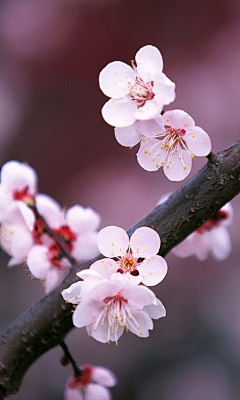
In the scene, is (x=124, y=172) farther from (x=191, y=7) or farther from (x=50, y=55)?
(x=191, y=7)

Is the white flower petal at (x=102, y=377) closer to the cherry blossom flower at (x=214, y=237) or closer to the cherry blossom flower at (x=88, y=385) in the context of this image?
the cherry blossom flower at (x=88, y=385)

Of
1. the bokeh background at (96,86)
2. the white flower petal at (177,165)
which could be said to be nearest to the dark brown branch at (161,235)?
the white flower petal at (177,165)

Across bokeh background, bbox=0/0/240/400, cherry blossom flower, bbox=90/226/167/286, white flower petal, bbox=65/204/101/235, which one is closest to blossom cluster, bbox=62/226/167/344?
cherry blossom flower, bbox=90/226/167/286

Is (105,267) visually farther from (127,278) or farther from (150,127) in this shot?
(150,127)

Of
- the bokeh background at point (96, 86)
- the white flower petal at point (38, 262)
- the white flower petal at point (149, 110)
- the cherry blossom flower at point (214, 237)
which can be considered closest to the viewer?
the white flower petal at point (149, 110)

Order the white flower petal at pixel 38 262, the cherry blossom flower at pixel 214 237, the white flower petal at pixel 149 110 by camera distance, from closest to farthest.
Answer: the white flower petal at pixel 149 110 → the white flower petal at pixel 38 262 → the cherry blossom flower at pixel 214 237

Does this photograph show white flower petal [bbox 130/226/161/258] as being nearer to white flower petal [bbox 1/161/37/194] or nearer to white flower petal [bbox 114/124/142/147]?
white flower petal [bbox 114/124/142/147]

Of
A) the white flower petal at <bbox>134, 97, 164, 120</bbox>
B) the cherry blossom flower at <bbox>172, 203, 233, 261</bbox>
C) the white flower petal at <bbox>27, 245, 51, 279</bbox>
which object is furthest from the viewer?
the cherry blossom flower at <bbox>172, 203, 233, 261</bbox>

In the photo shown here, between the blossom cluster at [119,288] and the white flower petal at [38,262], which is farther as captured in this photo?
the white flower petal at [38,262]
